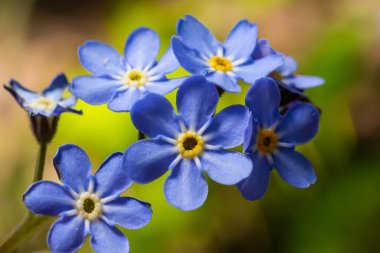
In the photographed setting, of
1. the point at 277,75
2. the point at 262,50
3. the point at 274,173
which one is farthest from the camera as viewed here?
the point at 274,173

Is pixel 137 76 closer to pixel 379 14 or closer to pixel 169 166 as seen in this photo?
pixel 169 166

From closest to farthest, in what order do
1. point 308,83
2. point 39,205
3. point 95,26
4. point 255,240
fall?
point 39,205 < point 308,83 < point 255,240 < point 95,26

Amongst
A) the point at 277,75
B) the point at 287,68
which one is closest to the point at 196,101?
the point at 277,75

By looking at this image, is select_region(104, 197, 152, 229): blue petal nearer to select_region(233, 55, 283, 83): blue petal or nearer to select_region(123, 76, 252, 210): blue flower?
select_region(123, 76, 252, 210): blue flower

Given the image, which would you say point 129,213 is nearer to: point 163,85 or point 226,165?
point 226,165

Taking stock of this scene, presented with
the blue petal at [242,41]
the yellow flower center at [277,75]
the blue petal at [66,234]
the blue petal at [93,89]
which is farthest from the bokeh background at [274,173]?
the blue petal at [66,234]

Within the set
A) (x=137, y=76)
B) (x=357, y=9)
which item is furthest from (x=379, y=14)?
(x=137, y=76)

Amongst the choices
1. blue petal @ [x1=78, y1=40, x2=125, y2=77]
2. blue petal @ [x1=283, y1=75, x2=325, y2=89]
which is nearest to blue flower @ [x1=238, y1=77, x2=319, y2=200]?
blue petal @ [x1=283, y1=75, x2=325, y2=89]

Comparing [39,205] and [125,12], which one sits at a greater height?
[125,12]
